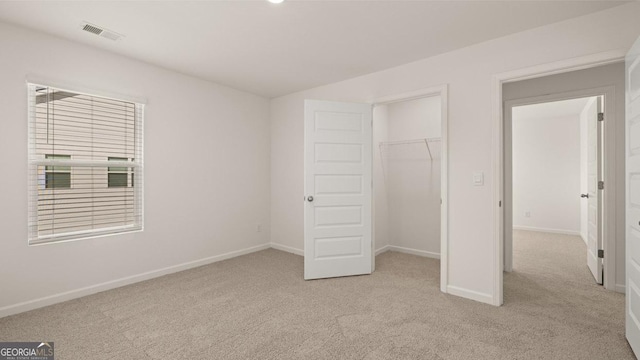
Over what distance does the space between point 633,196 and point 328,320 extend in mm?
2296

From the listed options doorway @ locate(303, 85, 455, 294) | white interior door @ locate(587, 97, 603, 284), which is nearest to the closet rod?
doorway @ locate(303, 85, 455, 294)

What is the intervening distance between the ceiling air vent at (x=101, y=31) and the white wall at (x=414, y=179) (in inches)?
144

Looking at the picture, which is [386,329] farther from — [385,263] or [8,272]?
[8,272]

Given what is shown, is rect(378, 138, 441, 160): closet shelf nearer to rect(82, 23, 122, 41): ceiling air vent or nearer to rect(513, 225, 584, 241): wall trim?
rect(82, 23, 122, 41): ceiling air vent

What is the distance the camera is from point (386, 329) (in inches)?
89.0

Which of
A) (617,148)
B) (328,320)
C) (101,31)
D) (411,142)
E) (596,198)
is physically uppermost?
(101,31)

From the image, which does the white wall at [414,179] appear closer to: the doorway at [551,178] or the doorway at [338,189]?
the doorway at [338,189]

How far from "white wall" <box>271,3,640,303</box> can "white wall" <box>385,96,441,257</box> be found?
1219 millimetres

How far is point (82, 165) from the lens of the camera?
2914mm

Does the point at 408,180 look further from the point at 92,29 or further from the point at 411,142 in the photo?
the point at 92,29

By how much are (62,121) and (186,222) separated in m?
1.65

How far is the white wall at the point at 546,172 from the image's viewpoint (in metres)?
5.97

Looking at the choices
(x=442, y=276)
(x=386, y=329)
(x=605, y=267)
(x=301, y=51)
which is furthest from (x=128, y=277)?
(x=605, y=267)

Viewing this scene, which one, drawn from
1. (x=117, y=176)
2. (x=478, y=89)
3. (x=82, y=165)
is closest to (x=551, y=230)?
(x=478, y=89)
